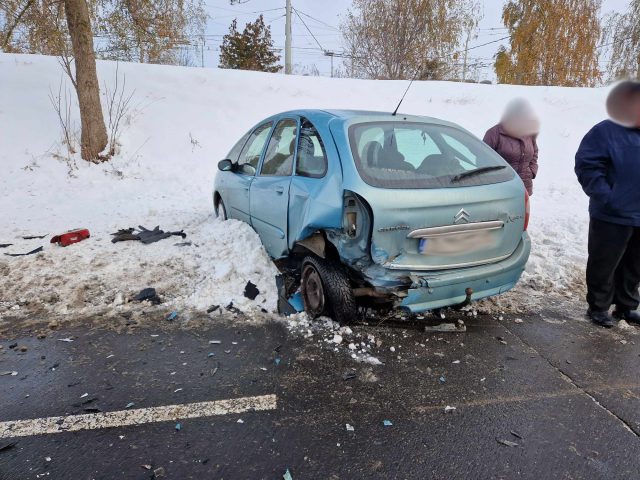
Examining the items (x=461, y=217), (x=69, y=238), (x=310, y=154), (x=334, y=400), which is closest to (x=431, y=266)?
(x=461, y=217)

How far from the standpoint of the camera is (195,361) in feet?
9.67

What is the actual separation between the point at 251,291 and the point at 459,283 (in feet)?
5.98

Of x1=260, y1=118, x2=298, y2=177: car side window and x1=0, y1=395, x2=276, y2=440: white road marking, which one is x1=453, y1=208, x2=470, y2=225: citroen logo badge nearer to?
x1=260, y1=118, x2=298, y2=177: car side window

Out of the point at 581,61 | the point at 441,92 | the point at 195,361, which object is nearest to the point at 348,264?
the point at 195,361

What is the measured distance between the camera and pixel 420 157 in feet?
11.3

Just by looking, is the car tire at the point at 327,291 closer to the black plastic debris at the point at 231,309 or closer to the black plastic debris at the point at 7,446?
the black plastic debris at the point at 231,309

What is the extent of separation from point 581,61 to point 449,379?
25708mm

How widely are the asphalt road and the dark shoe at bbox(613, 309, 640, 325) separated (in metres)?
0.23

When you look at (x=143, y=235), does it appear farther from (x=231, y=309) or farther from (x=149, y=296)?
(x=231, y=309)

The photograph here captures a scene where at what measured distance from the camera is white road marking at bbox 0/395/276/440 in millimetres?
2260

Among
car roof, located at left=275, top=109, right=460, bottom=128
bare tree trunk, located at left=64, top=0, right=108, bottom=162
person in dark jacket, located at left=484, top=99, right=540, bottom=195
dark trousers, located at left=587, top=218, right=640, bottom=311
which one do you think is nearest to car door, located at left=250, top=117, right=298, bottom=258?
car roof, located at left=275, top=109, right=460, bottom=128

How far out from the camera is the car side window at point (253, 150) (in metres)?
4.53

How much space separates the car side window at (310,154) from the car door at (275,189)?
4.2 inches

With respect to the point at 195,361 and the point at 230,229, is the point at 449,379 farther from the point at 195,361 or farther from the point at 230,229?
the point at 230,229
